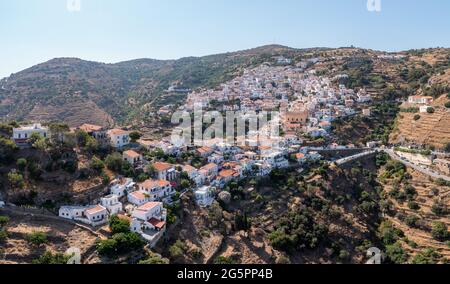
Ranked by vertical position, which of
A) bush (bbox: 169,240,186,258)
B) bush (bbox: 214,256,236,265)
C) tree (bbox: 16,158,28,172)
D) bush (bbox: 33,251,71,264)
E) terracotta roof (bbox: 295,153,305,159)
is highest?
tree (bbox: 16,158,28,172)

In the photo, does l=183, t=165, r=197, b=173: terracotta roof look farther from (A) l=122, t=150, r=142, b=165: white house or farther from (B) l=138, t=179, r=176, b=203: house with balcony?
(A) l=122, t=150, r=142, b=165: white house

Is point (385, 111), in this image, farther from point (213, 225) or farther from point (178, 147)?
point (213, 225)

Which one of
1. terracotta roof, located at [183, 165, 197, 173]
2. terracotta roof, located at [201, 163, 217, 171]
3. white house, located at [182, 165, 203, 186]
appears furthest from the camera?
terracotta roof, located at [201, 163, 217, 171]

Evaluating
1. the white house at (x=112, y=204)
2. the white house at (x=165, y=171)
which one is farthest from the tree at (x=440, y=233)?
the white house at (x=112, y=204)

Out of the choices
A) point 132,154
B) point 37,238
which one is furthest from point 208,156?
point 37,238

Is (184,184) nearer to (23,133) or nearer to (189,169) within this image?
(189,169)

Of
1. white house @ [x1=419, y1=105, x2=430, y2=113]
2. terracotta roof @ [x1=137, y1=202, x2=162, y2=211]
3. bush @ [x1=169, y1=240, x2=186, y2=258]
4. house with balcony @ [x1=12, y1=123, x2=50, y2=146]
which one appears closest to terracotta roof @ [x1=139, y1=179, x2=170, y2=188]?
terracotta roof @ [x1=137, y1=202, x2=162, y2=211]
